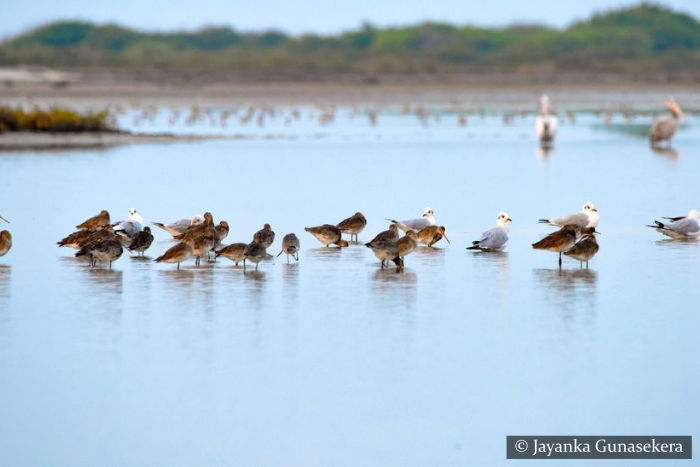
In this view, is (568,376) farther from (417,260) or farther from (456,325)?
(417,260)

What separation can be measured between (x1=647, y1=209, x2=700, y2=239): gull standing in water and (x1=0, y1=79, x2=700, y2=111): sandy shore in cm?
3192

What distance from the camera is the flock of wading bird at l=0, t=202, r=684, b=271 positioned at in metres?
11.1

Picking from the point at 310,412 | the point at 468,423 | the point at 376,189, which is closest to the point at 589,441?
the point at 468,423

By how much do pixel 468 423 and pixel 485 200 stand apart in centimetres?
1005

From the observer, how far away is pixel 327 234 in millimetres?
12469

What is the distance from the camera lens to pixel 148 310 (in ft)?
30.8

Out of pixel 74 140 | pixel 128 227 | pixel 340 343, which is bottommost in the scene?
pixel 340 343

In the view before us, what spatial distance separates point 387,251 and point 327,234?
1.51 metres

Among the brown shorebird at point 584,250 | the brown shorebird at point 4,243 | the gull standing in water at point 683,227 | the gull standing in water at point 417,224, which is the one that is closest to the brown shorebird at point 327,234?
the gull standing in water at point 417,224

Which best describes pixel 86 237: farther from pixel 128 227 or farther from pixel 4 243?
pixel 4 243

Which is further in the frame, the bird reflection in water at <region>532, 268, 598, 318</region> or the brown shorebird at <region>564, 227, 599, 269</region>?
the brown shorebird at <region>564, 227, 599, 269</region>

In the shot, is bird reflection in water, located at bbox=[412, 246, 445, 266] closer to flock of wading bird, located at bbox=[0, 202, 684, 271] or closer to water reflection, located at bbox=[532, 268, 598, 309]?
flock of wading bird, located at bbox=[0, 202, 684, 271]

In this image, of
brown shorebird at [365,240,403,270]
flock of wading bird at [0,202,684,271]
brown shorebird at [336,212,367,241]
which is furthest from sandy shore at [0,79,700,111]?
brown shorebird at [365,240,403,270]

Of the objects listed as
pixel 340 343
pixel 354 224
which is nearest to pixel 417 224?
pixel 354 224
